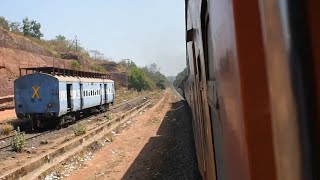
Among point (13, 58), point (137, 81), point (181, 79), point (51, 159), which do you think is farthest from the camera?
point (137, 81)

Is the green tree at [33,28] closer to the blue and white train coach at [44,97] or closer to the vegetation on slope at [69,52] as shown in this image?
the vegetation on slope at [69,52]

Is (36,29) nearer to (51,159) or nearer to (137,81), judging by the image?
(137,81)

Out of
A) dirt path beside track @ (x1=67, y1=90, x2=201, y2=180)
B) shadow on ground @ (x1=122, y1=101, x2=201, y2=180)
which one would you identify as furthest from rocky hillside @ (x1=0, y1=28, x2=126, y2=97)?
shadow on ground @ (x1=122, y1=101, x2=201, y2=180)

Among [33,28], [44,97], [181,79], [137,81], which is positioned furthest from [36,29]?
[44,97]

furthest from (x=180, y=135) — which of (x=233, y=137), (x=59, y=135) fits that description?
(x=233, y=137)

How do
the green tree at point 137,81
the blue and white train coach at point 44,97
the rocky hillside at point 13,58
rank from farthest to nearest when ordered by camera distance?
the green tree at point 137,81 → the rocky hillside at point 13,58 → the blue and white train coach at point 44,97

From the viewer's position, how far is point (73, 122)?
23656 millimetres

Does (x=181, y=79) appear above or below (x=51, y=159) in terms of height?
above

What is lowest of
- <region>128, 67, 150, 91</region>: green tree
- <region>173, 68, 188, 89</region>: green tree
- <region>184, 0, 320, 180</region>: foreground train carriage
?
<region>184, 0, 320, 180</region>: foreground train carriage

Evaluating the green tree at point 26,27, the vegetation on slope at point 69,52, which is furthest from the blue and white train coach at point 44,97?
the green tree at point 26,27

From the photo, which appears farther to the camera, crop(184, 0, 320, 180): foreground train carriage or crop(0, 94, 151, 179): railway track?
crop(0, 94, 151, 179): railway track

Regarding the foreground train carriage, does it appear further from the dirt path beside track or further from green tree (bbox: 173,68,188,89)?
green tree (bbox: 173,68,188,89)

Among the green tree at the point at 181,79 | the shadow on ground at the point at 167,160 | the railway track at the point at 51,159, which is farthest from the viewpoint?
the green tree at the point at 181,79

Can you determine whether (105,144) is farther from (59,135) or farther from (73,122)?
(73,122)
